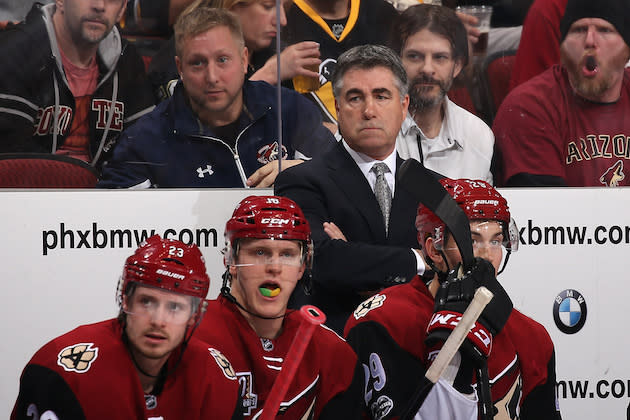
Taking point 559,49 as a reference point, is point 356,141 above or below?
below

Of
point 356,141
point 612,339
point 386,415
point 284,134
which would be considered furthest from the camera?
point 612,339

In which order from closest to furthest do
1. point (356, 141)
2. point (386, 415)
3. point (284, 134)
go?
point (386, 415), point (356, 141), point (284, 134)

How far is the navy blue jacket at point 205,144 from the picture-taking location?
3361mm

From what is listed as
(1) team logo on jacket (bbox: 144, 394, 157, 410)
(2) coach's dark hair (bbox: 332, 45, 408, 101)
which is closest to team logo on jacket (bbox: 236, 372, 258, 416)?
(1) team logo on jacket (bbox: 144, 394, 157, 410)

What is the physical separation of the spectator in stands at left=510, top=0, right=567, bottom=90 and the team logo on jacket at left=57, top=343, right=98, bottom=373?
2.21 m

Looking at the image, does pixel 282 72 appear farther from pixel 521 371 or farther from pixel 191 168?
pixel 521 371

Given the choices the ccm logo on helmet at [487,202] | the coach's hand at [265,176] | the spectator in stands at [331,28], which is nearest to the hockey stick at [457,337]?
the ccm logo on helmet at [487,202]

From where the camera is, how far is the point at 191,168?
339 centimetres

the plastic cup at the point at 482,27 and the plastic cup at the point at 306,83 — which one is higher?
the plastic cup at the point at 482,27

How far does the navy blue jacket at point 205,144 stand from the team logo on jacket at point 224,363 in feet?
3.75

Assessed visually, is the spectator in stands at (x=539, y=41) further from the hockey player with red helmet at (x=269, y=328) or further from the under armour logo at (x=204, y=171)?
the hockey player with red helmet at (x=269, y=328)

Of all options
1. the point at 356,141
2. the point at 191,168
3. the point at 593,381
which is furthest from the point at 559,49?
the point at 191,168

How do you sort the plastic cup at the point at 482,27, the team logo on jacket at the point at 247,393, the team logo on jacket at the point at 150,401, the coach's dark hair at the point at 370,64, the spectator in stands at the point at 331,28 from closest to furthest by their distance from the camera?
the team logo on jacket at the point at 150,401 < the team logo on jacket at the point at 247,393 < the coach's dark hair at the point at 370,64 < the spectator in stands at the point at 331,28 < the plastic cup at the point at 482,27

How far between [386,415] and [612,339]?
167 cm
